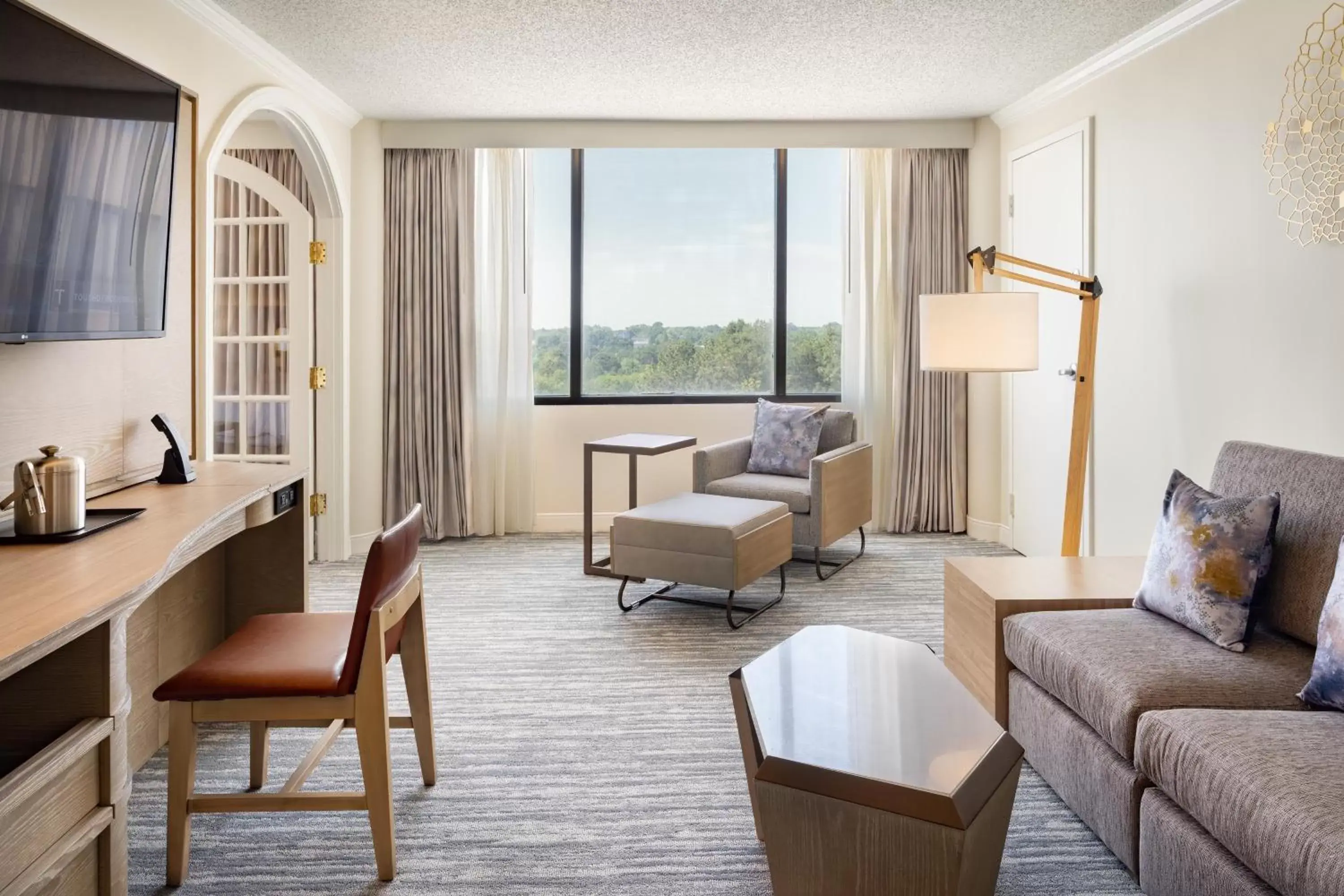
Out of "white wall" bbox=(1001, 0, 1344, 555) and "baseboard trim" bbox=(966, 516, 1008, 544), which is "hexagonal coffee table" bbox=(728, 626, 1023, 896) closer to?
"white wall" bbox=(1001, 0, 1344, 555)

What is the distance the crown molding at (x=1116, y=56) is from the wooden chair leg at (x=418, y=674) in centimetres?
343

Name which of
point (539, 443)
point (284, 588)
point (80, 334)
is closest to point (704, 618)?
point (284, 588)

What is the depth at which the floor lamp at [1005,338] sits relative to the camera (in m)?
3.46

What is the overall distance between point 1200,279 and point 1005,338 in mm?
803

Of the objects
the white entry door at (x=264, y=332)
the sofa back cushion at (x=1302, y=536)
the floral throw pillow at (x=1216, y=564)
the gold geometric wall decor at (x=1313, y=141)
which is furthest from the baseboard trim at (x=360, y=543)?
the gold geometric wall decor at (x=1313, y=141)

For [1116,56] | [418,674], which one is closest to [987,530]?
[1116,56]

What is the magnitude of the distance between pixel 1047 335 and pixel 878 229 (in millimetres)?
1387

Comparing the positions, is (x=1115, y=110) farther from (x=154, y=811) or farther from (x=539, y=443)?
(x=154, y=811)

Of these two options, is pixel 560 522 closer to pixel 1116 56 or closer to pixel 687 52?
pixel 687 52

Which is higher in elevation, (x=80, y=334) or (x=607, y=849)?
(x=80, y=334)

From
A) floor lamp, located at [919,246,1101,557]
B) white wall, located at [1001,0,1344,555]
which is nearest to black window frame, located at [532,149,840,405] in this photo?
white wall, located at [1001,0,1344,555]

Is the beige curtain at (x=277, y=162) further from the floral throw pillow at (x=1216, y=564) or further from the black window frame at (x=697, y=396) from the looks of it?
the floral throw pillow at (x=1216, y=564)

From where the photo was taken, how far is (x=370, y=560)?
1962 mm

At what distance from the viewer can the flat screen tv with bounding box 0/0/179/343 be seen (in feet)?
7.07
